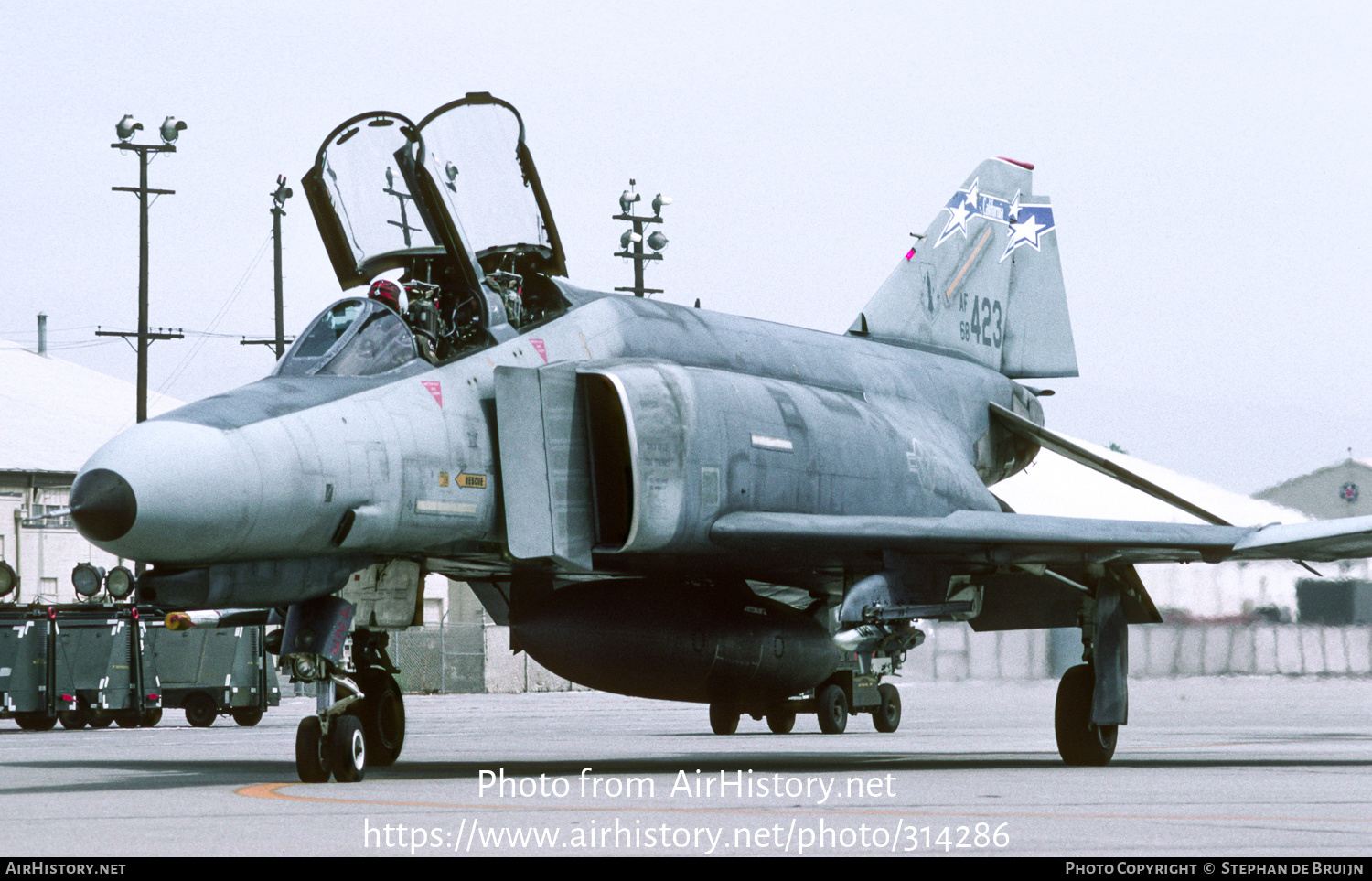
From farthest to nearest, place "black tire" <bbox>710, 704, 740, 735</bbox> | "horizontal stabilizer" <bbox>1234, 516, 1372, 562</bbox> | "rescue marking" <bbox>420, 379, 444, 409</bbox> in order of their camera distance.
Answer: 1. "black tire" <bbox>710, 704, 740, 735</bbox>
2. "horizontal stabilizer" <bbox>1234, 516, 1372, 562</bbox>
3. "rescue marking" <bbox>420, 379, 444, 409</bbox>

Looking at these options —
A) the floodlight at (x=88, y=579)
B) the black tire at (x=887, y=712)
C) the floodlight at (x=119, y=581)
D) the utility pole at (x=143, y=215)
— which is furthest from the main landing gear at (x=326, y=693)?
the utility pole at (x=143, y=215)

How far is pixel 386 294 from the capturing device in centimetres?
1199

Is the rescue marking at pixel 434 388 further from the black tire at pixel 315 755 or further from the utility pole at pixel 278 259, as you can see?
the utility pole at pixel 278 259

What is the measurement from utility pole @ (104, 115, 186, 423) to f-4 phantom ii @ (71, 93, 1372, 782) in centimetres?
2496

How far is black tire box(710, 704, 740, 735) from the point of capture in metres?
20.5

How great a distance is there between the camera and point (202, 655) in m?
26.0

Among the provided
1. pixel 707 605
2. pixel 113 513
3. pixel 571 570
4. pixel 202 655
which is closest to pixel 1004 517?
pixel 707 605

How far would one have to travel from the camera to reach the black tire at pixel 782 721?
2064 cm

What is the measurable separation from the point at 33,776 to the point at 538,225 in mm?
5334

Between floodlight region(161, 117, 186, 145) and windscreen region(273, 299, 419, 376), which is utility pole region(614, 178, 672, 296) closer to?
floodlight region(161, 117, 186, 145)

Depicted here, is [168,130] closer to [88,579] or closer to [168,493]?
[88,579]

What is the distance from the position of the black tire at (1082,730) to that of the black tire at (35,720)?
1616cm

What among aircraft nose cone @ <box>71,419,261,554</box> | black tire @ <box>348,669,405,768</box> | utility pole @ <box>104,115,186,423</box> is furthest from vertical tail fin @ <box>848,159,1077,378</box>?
utility pole @ <box>104,115,186,423</box>

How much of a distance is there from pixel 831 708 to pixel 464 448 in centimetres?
1033
